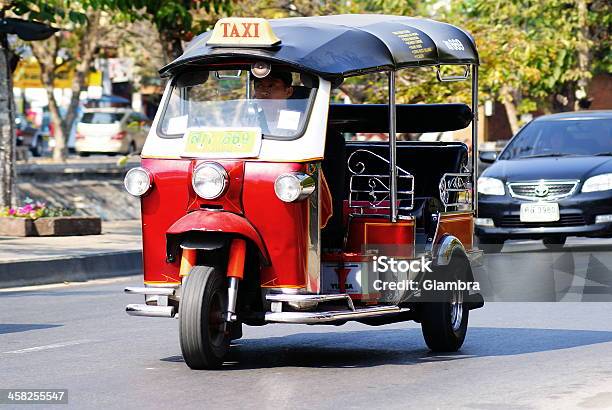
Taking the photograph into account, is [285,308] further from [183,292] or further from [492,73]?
[492,73]

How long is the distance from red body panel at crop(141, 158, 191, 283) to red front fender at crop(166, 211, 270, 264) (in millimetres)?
212

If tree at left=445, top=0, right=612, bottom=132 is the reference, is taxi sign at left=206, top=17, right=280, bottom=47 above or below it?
below

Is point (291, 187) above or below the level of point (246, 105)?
below

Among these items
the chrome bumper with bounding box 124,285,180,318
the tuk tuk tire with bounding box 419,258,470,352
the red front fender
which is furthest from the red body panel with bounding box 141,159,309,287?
the tuk tuk tire with bounding box 419,258,470,352

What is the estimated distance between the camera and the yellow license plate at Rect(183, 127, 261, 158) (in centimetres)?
909

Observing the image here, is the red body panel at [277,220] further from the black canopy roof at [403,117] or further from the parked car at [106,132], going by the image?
the parked car at [106,132]

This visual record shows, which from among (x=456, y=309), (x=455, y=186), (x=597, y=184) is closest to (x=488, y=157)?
(x=597, y=184)

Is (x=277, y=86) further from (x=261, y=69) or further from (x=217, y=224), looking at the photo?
(x=217, y=224)

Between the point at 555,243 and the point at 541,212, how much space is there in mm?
1866

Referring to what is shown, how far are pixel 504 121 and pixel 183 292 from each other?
6071 centimetres

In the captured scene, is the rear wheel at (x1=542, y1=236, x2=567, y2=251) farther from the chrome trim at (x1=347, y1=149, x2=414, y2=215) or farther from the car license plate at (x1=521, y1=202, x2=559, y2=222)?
the chrome trim at (x1=347, y1=149, x2=414, y2=215)

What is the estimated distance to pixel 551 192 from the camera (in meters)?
17.3

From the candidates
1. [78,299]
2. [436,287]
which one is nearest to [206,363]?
[436,287]

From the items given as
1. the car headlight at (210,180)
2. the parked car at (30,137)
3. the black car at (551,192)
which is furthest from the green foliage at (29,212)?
the parked car at (30,137)
